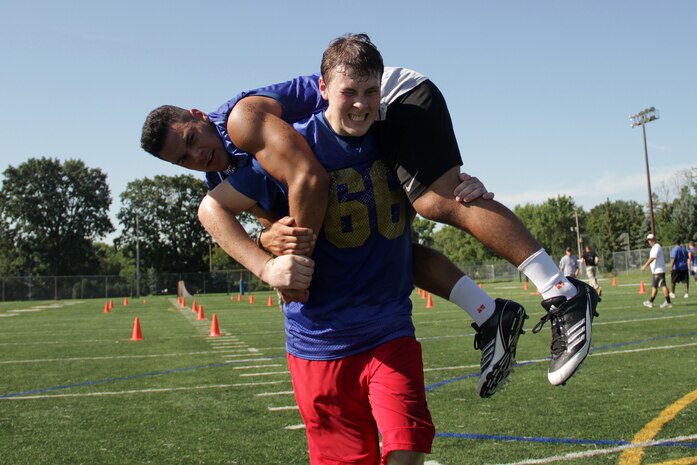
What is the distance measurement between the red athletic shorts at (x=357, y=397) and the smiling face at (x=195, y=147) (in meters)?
0.96

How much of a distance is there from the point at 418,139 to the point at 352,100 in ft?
1.11

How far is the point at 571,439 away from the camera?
5207 millimetres

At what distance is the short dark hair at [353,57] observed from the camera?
283 cm

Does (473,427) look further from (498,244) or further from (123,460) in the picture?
(498,244)

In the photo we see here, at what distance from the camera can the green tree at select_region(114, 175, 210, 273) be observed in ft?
271

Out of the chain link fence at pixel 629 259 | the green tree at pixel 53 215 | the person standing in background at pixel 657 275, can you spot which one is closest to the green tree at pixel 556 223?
the chain link fence at pixel 629 259

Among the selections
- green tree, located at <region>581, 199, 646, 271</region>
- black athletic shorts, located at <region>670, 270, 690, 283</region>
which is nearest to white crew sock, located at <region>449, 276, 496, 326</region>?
black athletic shorts, located at <region>670, 270, 690, 283</region>

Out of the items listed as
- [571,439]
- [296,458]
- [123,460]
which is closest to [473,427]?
[571,439]

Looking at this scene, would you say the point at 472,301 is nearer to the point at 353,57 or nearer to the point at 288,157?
the point at 288,157

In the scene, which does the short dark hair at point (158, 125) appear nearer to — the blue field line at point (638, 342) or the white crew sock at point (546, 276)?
the white crew sock at point (546, 276)

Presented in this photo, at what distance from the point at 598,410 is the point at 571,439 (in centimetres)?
104

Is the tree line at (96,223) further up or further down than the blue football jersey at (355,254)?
further up

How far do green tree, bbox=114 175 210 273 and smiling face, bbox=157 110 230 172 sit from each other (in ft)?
262

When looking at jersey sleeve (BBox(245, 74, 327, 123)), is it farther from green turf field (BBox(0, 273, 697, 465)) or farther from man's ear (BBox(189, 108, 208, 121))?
green turf field (BBox(0, 273, 697, 465))
